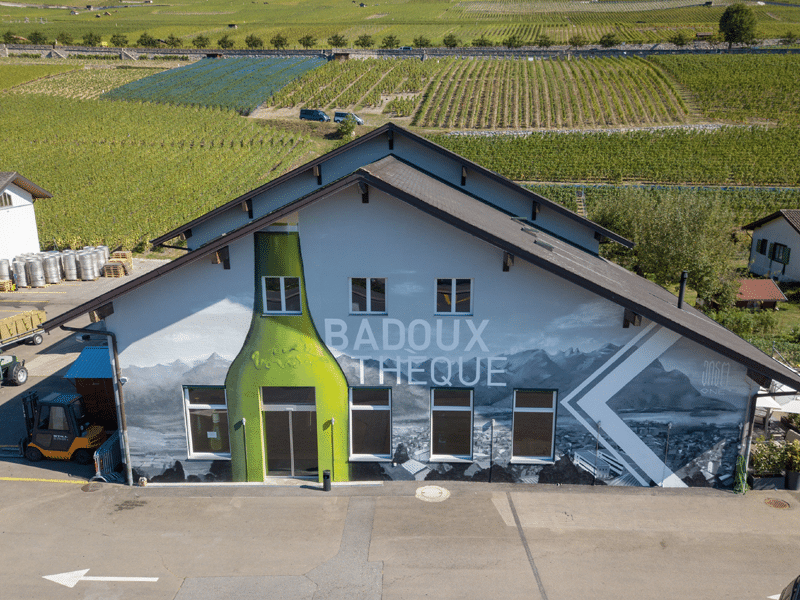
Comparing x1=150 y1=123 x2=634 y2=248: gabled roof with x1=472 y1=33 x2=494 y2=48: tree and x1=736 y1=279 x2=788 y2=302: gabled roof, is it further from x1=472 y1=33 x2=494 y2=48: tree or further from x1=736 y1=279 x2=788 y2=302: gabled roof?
x1=472 y1=33 x2=494 y2=48: tree

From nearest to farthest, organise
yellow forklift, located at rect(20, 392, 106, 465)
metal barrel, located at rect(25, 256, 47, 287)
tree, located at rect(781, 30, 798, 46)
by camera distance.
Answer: yellow forklift, located at rect(20, 392, 106, 465), metal barrel, located at rect(25, 256, 47, 287), tree, located at rect(781, 30, 798, 46)

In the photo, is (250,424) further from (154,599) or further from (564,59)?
(564,59)

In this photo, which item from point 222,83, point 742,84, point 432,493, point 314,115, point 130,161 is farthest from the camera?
point 222,83

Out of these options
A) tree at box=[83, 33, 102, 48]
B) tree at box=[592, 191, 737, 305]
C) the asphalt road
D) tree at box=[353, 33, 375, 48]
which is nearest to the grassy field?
tree at box=[83, 33, 102, 48]

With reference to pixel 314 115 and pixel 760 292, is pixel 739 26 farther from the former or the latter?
pixel 760 292

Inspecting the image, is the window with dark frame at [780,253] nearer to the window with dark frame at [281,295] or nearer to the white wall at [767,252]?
the white wall at [767,252]

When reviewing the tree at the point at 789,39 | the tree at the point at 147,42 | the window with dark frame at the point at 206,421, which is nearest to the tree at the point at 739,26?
A: the tree at the point at 789,39

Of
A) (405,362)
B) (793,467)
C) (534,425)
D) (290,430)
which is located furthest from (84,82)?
(793,467)
